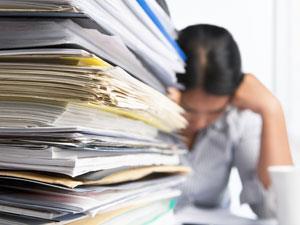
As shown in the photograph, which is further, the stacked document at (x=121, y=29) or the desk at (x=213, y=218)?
the desk at (x=213, y=218)

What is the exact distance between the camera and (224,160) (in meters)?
0.76

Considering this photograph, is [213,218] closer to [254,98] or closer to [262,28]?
[254,98]

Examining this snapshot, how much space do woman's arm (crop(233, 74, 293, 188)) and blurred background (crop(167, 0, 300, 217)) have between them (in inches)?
0.6

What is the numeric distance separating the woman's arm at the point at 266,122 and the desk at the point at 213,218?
7 cm

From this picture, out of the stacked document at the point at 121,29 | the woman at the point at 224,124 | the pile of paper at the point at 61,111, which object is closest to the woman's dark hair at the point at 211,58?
the woman at the point at 224,124

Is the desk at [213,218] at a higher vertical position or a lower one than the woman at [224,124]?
lower

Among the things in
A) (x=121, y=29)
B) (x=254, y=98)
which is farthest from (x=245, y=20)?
(x=121, y=29)

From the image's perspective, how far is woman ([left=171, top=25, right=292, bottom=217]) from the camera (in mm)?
744

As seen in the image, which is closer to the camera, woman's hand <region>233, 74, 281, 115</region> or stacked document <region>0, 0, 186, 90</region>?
stacked document <region>0, 0, 186, 90</region>

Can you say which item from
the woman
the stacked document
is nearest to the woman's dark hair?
the woman

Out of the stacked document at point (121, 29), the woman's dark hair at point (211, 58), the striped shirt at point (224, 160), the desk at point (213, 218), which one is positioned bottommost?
the desk at point (213, 218)

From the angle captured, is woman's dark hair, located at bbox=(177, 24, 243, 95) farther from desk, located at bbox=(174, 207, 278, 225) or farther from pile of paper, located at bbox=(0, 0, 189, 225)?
pile of paper, located at bbox=(0, 0, 189, 225)

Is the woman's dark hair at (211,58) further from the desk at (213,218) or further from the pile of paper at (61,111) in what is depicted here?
the pile of paper at (61,111)

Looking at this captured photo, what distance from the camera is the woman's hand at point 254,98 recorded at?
2.49 ft
